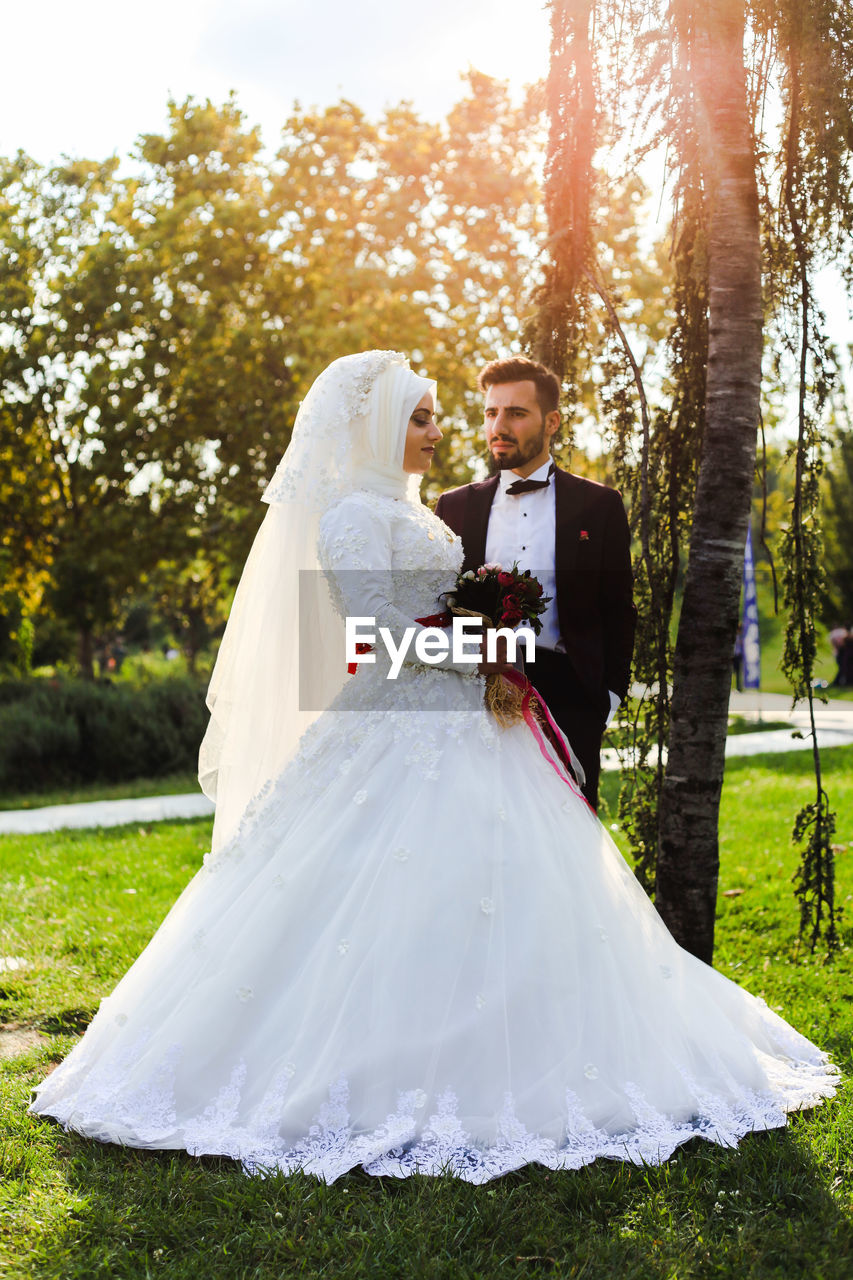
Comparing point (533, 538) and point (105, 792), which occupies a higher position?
point (533, 538)

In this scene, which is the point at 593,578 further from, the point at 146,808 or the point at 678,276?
the point at 146,808

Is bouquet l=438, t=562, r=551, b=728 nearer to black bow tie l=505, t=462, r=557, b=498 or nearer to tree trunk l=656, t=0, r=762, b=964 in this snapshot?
black bow tie l=505, t=462, r=557, b=498

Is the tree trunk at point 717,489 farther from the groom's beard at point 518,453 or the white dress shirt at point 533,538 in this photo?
the groom's beard at point 518,453

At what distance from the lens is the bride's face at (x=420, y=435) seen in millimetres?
3617

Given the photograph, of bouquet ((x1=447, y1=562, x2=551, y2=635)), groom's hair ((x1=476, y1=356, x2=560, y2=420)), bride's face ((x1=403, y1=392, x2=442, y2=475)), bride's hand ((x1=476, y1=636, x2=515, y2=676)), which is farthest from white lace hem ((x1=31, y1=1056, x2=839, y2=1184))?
groom's hair ((x1=476, y1=356, x2=560, y2=420))

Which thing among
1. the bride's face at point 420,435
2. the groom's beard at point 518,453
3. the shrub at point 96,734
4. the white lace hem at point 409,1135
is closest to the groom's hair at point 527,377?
the groom's beard at point 518,453

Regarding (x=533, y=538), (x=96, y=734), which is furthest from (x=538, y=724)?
(x=96, y=734)

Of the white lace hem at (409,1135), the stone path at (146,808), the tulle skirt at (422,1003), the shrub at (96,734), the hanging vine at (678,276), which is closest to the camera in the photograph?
the white lace hem at (409,1135)

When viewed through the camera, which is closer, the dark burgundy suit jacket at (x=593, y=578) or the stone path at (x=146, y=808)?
the dark burgundy suit jacket at (x=593, y=578)

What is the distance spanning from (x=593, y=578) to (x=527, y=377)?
86 cm

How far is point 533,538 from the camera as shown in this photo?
13.6 feet

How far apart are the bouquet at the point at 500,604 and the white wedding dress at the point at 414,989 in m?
0.09

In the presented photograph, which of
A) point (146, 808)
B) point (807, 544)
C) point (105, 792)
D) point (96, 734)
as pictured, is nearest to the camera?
point (807, 544)

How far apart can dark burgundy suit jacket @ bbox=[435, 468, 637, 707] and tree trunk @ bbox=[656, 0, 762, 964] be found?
0.84 ft
